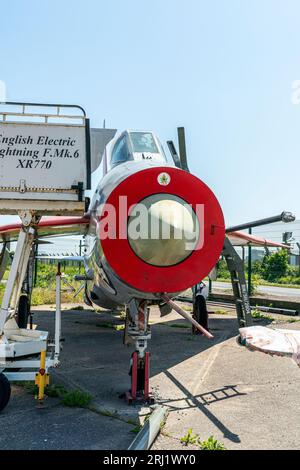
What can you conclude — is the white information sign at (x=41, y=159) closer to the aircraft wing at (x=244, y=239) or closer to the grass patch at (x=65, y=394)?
the grass patch at (x=65, y=394)

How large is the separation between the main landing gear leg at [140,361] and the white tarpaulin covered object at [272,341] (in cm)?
149

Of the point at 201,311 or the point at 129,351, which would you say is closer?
the point at 129,351

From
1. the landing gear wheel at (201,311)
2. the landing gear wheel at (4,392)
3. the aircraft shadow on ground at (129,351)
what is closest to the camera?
the landing gear wheel at (4,392)

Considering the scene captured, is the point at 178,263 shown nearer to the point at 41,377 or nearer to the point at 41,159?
the point at 41,377

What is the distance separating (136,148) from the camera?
650 centimetres

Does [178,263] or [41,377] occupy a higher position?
[178,263]

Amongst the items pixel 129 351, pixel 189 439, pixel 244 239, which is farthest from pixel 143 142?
pixel 244 239

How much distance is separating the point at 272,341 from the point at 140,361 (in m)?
1.91

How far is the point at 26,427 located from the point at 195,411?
75.4 inches

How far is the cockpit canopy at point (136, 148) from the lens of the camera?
6328mm

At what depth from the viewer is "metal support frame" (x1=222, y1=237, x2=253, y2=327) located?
A: 830cm

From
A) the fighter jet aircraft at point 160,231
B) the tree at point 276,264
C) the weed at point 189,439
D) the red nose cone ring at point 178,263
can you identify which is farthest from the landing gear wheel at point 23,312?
the tree at point 276,264

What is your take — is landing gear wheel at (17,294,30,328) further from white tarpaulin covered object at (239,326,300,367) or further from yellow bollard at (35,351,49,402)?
white tarpaulin covered object at (239,326,300,367)
